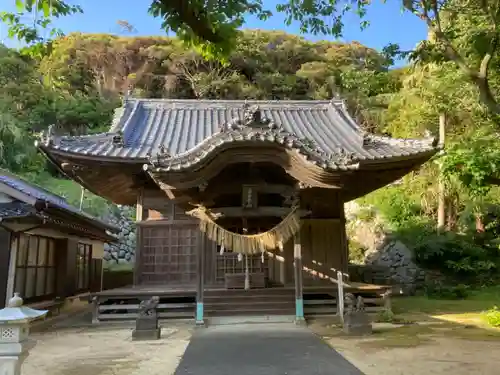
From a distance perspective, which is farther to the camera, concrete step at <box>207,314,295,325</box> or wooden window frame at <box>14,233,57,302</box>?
wooden window frame at <box>14,233,57,302</box>

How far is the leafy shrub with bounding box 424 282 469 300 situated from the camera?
50.8 feet

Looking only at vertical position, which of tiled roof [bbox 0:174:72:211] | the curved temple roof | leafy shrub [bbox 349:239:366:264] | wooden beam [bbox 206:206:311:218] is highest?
the curved temple roof

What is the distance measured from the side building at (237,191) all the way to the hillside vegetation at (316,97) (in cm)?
191

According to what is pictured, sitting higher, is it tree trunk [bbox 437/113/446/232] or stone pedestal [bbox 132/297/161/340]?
tree trunk [bbox 437/113/446/232]

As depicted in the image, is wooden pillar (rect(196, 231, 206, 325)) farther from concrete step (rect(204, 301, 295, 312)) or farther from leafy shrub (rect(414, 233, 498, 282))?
leafy shrub (rect(414, 233, 498, 282))

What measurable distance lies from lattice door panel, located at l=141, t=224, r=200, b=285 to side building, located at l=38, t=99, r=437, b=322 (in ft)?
0.09

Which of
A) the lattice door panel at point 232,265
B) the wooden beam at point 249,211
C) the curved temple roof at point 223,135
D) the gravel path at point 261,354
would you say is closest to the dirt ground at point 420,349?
the gravel path at point 261,354

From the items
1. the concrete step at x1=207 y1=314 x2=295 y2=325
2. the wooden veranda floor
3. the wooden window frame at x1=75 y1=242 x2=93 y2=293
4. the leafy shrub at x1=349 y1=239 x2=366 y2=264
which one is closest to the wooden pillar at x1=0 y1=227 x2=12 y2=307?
the wooden veranda floor

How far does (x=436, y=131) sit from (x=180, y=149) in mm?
13597

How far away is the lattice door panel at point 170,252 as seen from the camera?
439 inches

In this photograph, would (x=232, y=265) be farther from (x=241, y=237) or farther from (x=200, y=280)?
(x=241, y=237)

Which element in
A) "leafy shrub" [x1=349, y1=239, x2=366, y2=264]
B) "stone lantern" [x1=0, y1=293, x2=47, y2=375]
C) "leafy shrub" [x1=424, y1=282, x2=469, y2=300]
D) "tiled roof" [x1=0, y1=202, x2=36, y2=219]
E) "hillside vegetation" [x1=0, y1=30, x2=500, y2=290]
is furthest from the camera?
"leafy shrub" [x1=349, y1=239, x2=366, y2=264]

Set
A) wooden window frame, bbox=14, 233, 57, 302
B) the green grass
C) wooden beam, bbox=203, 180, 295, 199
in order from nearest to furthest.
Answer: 1. wooden beam, bbox=203, 180, 295, 199
2. wooden window frame, bbox=14, 233, 57, 302
3. the green grass

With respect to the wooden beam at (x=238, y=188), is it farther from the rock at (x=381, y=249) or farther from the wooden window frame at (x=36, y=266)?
the rock at (x=381, y=249)
